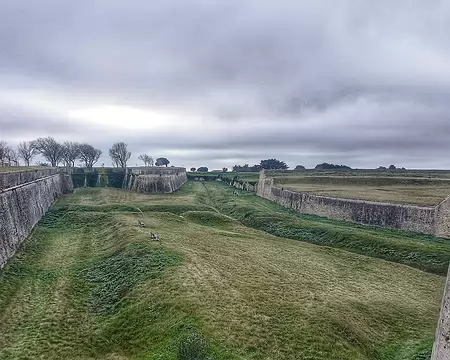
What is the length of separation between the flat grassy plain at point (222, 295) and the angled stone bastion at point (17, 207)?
93cm

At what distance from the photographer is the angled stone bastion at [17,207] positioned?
19453 mm

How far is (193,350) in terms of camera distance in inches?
382

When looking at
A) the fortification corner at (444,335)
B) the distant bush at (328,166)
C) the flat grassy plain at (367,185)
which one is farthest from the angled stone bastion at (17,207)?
the distant bush at (328,166)

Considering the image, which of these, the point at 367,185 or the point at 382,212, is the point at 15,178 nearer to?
the point at 382,212

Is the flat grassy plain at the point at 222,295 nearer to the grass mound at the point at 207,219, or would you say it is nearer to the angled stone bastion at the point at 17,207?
the angled stone bastion at the point at 17,207

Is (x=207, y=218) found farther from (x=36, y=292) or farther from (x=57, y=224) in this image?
(x=36, y=292)

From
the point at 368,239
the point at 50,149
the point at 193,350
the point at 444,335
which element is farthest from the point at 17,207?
A: the point at 50,149

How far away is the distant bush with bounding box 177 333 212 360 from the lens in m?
9.64

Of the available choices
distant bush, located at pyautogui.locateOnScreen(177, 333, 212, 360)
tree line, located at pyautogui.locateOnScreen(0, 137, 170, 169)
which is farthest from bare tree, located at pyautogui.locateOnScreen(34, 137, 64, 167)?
distant bush, located at pyautogui.locateOnScreen(177, 333, 212, 360)

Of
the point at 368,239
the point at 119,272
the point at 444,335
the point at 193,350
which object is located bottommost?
the point at 119,272

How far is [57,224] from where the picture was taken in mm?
30234

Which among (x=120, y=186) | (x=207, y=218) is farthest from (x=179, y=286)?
(x=120, y=186)

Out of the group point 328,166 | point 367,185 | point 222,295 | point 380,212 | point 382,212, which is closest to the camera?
point 222,295

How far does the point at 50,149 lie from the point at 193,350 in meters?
85.7
